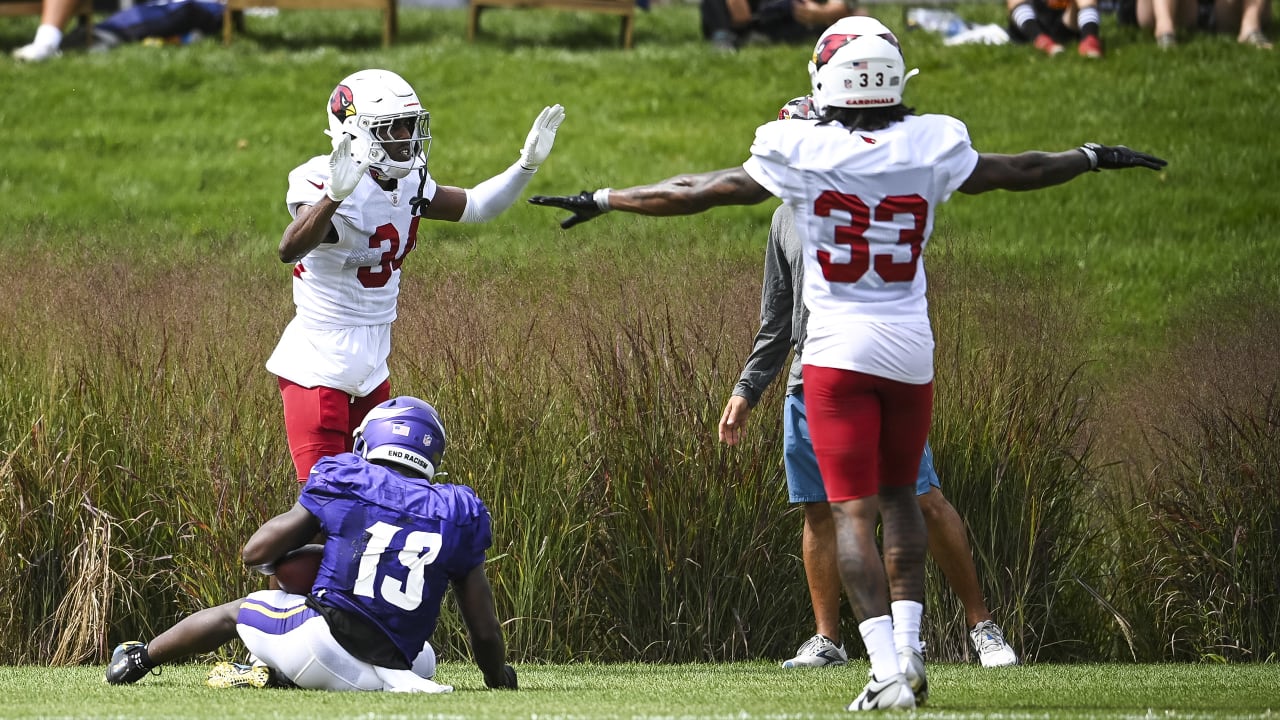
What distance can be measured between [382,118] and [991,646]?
2.73m

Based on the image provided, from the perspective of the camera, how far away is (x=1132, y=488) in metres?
6.82

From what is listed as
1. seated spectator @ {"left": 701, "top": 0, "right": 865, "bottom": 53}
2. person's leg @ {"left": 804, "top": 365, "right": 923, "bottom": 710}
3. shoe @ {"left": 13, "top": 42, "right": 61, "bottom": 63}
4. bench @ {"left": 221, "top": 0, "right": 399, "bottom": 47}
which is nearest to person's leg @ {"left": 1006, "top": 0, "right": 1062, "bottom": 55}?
seated spectator @ {"left": 701, "top": 0, "right": 865, "bottom": 53}

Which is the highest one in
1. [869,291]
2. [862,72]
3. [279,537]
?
[862,72]

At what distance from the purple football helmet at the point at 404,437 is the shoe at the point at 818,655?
64.0 inches

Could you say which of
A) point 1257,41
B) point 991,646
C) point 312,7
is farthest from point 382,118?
point 1257,41

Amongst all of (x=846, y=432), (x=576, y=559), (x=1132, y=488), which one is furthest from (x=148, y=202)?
(x=846, y=432)

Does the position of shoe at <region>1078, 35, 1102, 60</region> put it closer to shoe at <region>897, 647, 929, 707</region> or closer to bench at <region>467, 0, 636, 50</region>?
bench at <region>467, 0, 636, 50</region>

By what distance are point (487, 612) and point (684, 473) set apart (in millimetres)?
1495

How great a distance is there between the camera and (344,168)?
4867mm

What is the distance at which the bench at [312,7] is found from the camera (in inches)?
560

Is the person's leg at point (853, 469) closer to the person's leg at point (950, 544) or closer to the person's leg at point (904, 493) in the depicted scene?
the person's leg at point (904, 493)

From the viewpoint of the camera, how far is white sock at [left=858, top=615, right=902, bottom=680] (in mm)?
4195

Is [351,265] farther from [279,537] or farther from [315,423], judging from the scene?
[279,537]

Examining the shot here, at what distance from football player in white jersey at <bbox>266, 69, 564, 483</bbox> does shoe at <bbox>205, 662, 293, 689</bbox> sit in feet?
2.25
